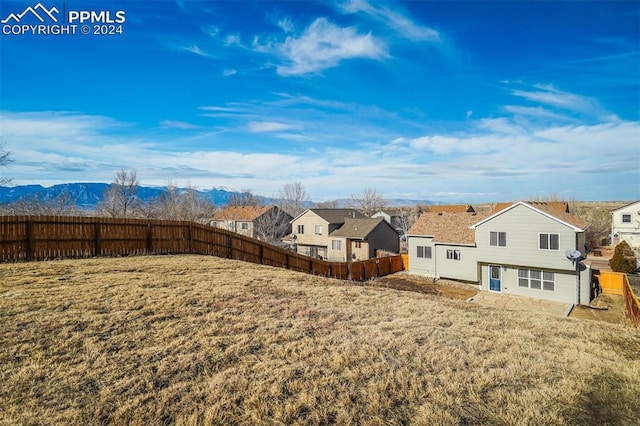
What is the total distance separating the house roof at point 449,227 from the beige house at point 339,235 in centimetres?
793

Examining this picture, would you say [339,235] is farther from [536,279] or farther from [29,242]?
[29,242]

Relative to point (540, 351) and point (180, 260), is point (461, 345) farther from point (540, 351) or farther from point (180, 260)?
point (180, 260)

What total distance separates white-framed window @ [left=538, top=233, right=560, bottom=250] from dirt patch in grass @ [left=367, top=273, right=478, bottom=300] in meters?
5.08

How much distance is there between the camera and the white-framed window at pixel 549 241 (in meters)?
20.4

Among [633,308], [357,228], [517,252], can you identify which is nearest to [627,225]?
[517,252]

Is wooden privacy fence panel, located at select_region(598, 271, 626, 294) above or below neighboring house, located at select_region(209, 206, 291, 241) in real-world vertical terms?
below

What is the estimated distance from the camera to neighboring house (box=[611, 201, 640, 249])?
3988 cm

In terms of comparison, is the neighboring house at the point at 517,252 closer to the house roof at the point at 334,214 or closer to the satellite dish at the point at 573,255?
the satellite dish at the point at 573,255

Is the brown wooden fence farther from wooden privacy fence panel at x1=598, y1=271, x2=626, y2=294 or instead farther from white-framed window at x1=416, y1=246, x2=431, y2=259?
wooden privacy fence panel at x1=598, y1=271, x2=626, y2=294

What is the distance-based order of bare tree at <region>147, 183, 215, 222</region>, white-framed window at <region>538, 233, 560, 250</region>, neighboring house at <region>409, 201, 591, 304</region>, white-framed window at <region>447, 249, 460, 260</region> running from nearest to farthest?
neighboring house at <region>409, 201, 591, 304</region>, white-framed window at <region>538, 233, 560, 250</region>, white-framed window at <region>447, 249, 460, 260</region>, bare tree at <region>147, 183, 215, 222</region>

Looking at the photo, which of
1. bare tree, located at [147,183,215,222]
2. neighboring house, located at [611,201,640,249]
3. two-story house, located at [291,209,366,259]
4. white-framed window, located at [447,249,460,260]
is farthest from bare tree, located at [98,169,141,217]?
neighboring house, located at [611,201,640,249]

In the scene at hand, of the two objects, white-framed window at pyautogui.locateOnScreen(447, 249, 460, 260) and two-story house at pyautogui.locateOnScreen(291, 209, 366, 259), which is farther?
two-story house at pyautogui.locateOnScreen(291, 209, 366, 259)

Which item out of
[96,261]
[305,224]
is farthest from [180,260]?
[305,224]

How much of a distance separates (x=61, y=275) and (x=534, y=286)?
24.6m
